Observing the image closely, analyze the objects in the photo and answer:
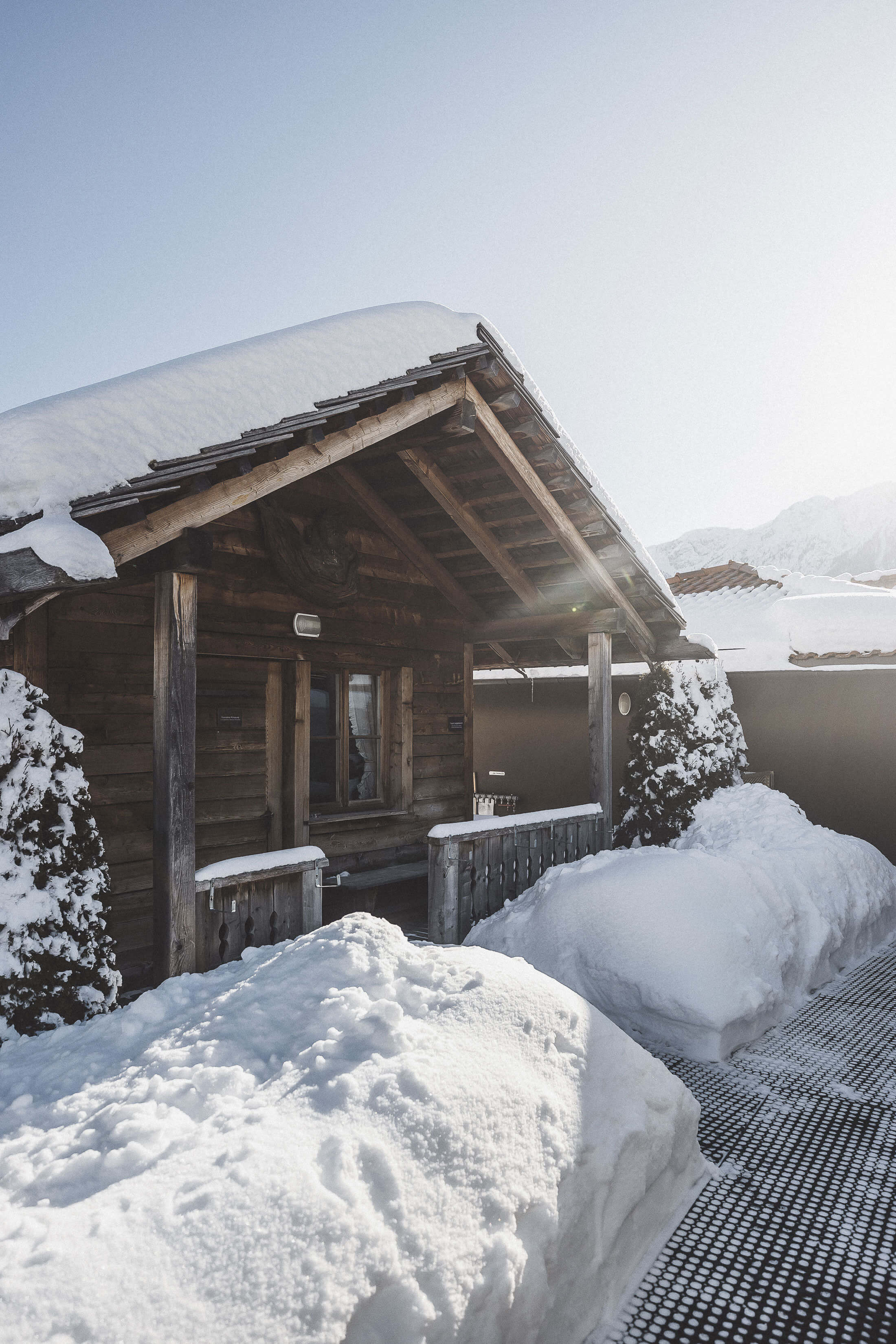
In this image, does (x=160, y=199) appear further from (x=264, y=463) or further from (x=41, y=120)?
(x=264, y=463)

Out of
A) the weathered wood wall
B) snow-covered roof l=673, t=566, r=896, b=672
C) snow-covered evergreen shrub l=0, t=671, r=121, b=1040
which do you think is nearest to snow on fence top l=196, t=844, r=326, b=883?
snow-covered evergreen shrub l=0, t=671, r=121, b=1040

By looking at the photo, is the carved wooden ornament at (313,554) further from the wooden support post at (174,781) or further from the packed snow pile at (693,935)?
the packed snow pile at (693,935)

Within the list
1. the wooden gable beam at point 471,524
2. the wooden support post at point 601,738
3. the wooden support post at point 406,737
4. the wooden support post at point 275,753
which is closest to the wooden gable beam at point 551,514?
the wooden support post at point 601,738

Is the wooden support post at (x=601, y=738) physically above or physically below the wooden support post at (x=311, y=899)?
above

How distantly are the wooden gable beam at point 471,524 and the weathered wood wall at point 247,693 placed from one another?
90 centimetres

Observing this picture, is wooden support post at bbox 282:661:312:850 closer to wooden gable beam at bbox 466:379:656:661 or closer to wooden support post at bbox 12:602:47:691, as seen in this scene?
wooden support post at bbox 12:602:47:691

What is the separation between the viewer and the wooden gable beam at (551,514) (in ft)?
20.0

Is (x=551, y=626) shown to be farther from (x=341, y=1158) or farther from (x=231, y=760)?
(x=341, y=1158)

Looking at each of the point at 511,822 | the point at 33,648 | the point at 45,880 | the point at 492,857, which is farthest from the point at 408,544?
the point at 45,880

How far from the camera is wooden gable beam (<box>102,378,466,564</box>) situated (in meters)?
3.93

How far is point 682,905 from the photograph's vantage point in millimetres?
5238

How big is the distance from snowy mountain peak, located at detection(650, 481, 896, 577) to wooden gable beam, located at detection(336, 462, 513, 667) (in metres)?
42.4


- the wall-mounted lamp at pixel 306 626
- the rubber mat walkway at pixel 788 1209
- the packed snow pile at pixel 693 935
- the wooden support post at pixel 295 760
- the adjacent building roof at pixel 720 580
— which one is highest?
the adjacent building roof at pixel 720 580

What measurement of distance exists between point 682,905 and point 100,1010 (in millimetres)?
3627
